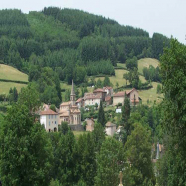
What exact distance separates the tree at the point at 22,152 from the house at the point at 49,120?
78.6 m

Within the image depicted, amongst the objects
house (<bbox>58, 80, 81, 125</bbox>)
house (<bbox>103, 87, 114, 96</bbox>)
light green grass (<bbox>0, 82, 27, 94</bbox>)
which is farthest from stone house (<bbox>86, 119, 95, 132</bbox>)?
light green grass (<bbox>0, 82, 27, 94</bbox>)

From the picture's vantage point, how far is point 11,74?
190 meters

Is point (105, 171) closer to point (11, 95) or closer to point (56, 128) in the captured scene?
point (56, 128)

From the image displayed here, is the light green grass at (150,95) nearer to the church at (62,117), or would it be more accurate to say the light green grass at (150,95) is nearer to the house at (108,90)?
the house at (108,90)

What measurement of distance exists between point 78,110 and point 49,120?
13.8 m

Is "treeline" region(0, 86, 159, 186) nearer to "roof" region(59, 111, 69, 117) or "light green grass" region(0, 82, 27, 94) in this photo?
"roof" region(59, 111, 69, 117)

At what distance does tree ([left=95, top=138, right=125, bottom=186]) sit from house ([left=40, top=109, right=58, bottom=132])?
6915 centimetres

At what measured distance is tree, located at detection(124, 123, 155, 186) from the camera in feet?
197

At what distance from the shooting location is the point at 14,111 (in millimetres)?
50406

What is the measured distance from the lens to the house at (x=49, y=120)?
128 m

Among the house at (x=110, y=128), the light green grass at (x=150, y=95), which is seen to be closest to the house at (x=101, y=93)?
the light green grass at (x=150, y=95)

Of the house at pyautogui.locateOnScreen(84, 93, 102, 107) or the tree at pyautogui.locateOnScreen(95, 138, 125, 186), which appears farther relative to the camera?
the house at pyautogui.locateOnScreen(84, 93, 102, 107)

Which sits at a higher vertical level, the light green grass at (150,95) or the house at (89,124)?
the light green grass at (150,95)

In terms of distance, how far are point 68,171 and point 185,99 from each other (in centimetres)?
2805
